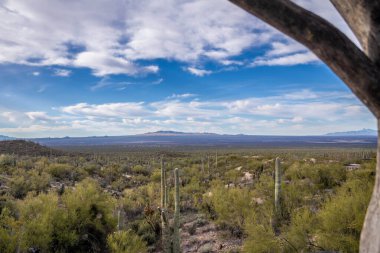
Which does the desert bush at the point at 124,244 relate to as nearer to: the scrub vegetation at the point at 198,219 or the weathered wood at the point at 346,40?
the scrub vegetation at the point at 198,219

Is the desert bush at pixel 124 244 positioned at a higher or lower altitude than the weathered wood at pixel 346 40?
lower

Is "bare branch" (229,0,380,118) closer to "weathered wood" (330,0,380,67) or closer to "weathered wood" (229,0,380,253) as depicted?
"weathered wood" (229,0,380,253)

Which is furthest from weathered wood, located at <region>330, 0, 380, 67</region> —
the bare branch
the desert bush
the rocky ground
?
the rocky ground

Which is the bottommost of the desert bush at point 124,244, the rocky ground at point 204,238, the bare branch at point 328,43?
the rocky ground at point 204,238

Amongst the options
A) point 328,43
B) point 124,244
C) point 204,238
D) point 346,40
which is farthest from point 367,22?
point 204,238

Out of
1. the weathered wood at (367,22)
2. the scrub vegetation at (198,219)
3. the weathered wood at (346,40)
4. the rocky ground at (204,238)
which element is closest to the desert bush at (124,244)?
the scrub vegetation at (198,219)

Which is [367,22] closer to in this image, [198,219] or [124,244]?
[124,244]
